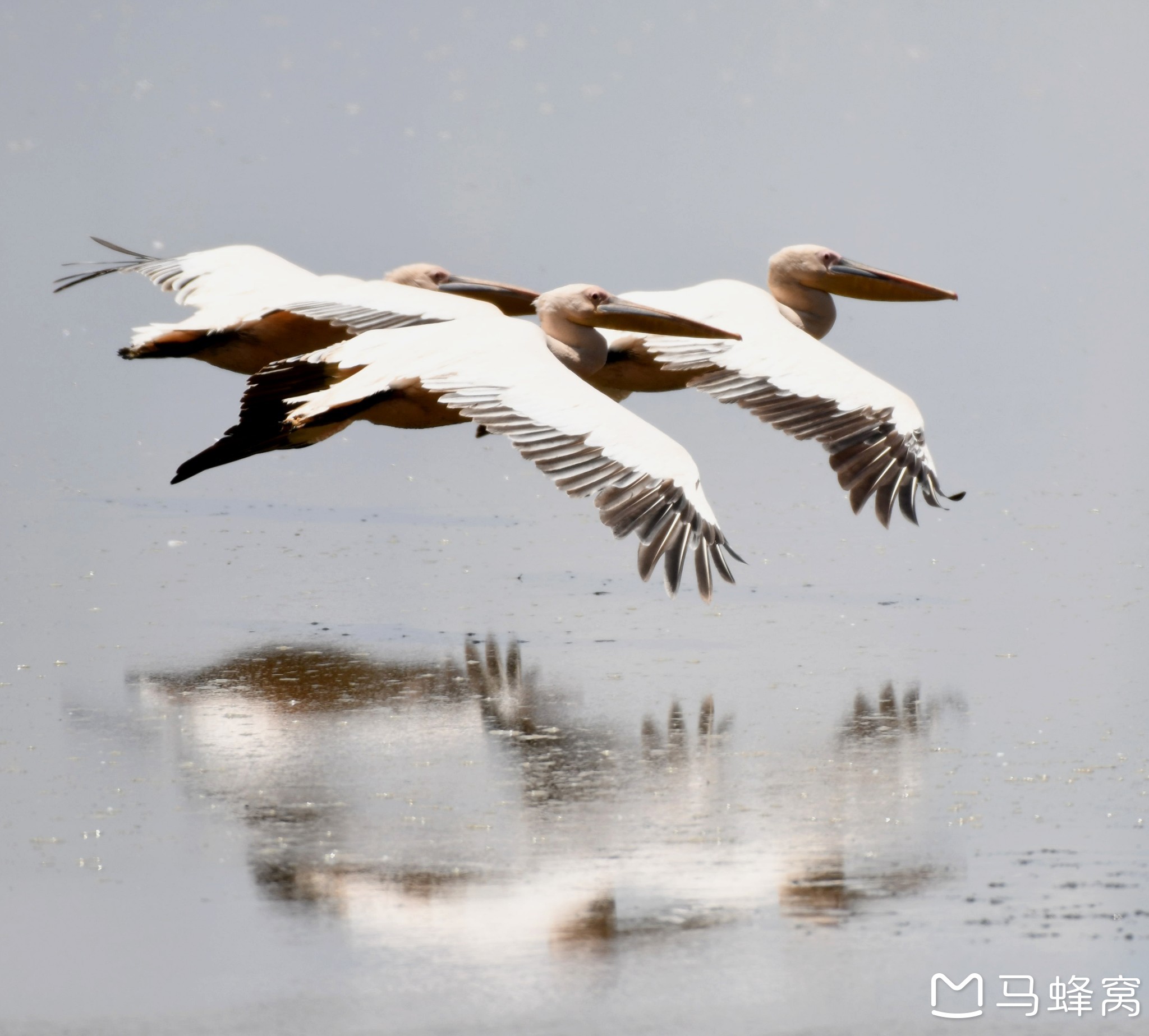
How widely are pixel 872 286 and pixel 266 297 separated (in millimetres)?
2631

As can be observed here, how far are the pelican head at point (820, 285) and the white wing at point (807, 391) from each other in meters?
0.64

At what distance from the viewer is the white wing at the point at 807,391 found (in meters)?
6.71

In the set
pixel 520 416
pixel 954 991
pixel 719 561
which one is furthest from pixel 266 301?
pixel 954 991

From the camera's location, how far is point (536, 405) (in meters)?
5.86

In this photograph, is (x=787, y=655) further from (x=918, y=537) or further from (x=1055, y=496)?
(x=1055, y=496)

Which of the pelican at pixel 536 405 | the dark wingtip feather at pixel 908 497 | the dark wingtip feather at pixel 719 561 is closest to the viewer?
the dark wingtip feather at pixel 719 561

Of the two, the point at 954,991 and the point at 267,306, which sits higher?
the point at 267,306

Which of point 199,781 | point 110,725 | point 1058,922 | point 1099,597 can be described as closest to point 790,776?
point 1058,922

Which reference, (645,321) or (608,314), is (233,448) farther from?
(645,321)

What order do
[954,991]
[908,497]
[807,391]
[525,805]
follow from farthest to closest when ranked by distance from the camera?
[807,391], [908,497], [525,805], [954,991]

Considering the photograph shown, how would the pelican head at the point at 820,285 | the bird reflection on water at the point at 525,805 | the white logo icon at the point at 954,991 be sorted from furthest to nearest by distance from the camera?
the pelican head at the point at 820,285 → the bird reflection on water at the point at 525,805 → the white logo icon at the point at 954,991

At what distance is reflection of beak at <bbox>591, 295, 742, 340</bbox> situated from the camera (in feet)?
22.9

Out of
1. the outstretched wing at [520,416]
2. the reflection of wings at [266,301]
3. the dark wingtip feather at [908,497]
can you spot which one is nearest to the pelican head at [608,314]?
the reflection of wings at [266,301]

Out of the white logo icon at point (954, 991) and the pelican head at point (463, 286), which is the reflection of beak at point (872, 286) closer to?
the pelican head at point (463, 286)
